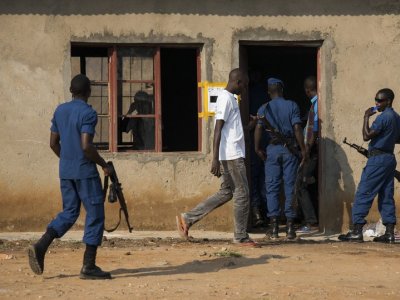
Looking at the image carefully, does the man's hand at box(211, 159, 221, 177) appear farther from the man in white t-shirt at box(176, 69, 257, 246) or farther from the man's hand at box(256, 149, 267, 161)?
the man's hand at box(256, 149, 267, 161)

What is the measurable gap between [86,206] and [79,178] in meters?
0.24

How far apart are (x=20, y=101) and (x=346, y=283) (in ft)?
16.7

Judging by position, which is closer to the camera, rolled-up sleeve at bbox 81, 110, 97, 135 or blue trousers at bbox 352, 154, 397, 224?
rolled-up sleeve at bbox 81, 110, 97, 135

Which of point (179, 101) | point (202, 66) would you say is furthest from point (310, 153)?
point (179, 101)

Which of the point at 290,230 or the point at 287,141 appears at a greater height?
the point at 287,141

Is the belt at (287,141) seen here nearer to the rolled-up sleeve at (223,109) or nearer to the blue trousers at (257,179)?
the rolled-up sleeve at (223,109)

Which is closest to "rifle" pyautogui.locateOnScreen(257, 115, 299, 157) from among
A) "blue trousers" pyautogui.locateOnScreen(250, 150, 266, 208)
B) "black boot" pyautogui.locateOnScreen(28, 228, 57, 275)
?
"blue trousers" pyautogui.locateOnScreen(250, 150, 266, 208)

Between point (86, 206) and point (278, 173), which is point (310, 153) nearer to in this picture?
point (278, 173)

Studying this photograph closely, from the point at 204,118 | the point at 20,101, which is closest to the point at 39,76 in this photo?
the point at 20,101

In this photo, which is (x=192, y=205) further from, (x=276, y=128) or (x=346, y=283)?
(x=346, y=283)

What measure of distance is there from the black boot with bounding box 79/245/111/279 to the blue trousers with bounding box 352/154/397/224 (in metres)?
4.00

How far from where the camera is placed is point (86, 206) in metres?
8.80

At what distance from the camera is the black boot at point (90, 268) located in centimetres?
887

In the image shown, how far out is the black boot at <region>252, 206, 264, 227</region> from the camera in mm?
13430
